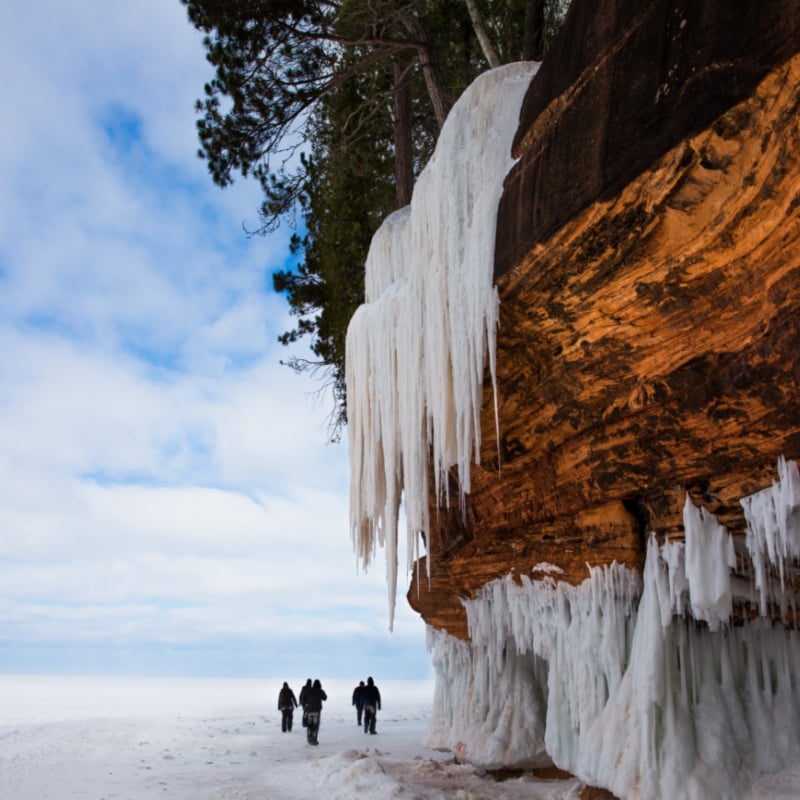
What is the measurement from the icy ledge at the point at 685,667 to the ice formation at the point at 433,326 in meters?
1.95

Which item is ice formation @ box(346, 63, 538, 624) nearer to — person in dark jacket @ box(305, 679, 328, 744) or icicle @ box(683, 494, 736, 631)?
icicle @ box(683, 494, 736, 631)

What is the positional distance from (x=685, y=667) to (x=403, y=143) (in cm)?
930

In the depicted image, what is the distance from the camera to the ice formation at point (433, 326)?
584cm

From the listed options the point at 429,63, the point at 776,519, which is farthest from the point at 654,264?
the point at 429,63

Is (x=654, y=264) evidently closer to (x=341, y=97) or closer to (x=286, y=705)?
(x=341, y=97)

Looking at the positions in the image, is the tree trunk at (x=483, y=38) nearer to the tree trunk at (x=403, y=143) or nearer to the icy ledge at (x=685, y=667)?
the tree trunk at (x=403, y=143)

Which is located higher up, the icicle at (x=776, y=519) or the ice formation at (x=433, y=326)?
the ice formation at (x=433, y=326)

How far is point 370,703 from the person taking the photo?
17984mm

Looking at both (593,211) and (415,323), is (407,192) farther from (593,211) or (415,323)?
(593,211)

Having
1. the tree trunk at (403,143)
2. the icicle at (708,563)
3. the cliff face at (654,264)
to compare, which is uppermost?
the tree trunk at (403,143)

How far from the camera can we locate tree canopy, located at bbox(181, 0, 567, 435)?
1102 cm

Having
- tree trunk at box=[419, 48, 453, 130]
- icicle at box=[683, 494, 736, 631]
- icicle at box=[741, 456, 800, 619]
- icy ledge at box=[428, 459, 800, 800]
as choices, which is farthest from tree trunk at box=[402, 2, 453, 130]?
icicle at box=[741, 456, 800, 619]

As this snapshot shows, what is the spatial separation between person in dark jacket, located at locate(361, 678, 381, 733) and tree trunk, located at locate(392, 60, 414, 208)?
1220 centimetres

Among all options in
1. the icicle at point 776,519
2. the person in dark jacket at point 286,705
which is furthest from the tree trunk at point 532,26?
the person in dark jacket at point 286,705
